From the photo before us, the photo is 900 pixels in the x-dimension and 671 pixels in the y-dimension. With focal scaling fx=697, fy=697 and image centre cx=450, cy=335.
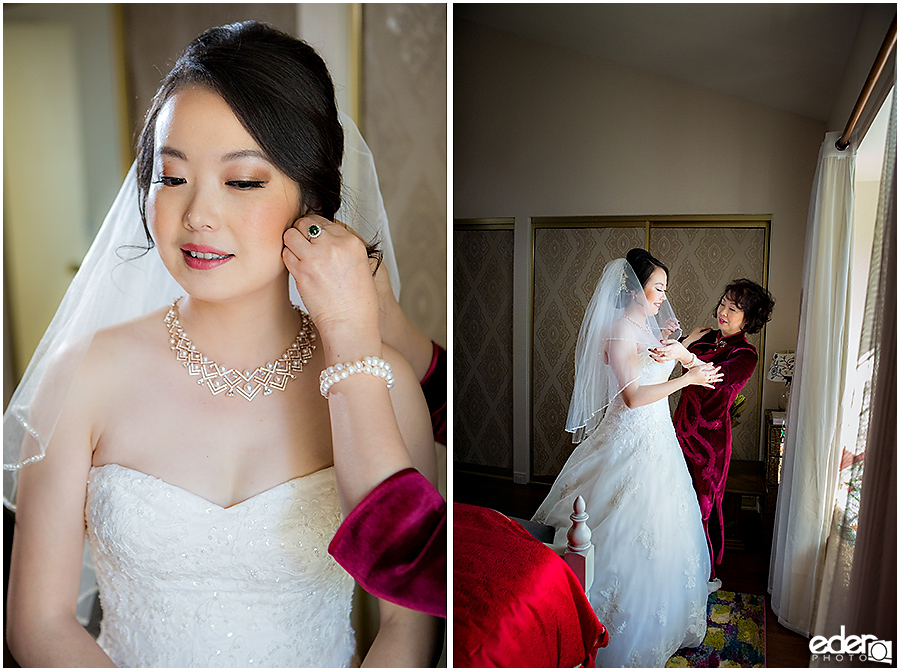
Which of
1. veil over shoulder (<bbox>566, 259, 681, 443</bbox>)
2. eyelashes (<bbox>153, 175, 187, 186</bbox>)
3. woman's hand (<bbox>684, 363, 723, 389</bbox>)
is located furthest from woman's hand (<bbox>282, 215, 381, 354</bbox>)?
woman's hand (<bbox>684, 363, 723, 389</bbox>)

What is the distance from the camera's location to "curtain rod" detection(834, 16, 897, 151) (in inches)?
57.1

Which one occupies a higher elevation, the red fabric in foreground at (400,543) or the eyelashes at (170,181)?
the eyelashes at (170,181)

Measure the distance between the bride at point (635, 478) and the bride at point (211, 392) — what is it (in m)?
0.45

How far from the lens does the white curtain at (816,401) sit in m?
1.49

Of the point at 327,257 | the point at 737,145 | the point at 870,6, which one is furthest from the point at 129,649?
the point at 870,6

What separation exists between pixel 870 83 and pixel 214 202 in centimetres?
137

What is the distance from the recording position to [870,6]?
4.81 feet

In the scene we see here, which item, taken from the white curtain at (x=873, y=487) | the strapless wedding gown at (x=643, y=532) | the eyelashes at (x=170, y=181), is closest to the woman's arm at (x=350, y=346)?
the eyelashes at (x=170, y=181)

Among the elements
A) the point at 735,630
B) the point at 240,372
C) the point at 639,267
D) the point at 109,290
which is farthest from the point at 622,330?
the point at 109,290

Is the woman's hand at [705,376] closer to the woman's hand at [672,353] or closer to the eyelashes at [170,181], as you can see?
the woman's hand at [672,353]

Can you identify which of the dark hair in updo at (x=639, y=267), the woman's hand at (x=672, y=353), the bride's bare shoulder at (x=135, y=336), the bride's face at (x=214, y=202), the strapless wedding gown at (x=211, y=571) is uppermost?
the bride's face at (x=214, y=202)

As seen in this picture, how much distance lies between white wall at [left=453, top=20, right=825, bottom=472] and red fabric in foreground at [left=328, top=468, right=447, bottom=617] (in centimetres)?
29

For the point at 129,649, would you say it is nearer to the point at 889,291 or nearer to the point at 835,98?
the point at 889,291

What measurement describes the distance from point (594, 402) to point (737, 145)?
640 millimetres
